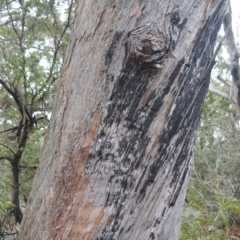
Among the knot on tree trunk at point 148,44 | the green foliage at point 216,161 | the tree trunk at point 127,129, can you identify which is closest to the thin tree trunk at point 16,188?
the green foliage at point 216,161

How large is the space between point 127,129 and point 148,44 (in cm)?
16

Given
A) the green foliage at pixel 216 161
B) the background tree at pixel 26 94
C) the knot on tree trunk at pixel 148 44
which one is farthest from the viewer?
the green foliage at pixel 216 161

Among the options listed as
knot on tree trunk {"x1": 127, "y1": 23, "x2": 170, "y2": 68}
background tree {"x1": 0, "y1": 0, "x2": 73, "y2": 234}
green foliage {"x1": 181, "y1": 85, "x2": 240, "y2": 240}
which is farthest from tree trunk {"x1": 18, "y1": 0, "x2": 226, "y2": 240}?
green foliage {"x1": 181, "y1": 85, "x2": 240, "y2": 240}

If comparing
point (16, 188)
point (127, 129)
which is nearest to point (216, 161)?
point (16, 188)

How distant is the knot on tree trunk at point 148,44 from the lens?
0.75m

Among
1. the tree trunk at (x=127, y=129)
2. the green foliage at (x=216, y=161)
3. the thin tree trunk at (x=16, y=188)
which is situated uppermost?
the tree trunk at (x=127, y=129)

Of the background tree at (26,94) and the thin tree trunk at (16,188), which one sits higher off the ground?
the background tree at (26,94)

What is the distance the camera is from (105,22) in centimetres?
82

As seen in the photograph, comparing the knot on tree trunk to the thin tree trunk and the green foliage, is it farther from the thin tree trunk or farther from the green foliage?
the green foliage

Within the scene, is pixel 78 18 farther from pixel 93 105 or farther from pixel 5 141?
pixel 5 141

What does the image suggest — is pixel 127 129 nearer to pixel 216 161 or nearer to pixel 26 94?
pixel 26 94

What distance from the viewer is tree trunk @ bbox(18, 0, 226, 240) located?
0.75m

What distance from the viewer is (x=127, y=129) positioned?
0.75 m

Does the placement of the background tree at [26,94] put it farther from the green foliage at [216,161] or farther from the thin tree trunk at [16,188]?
the green foliage at [216,161]
